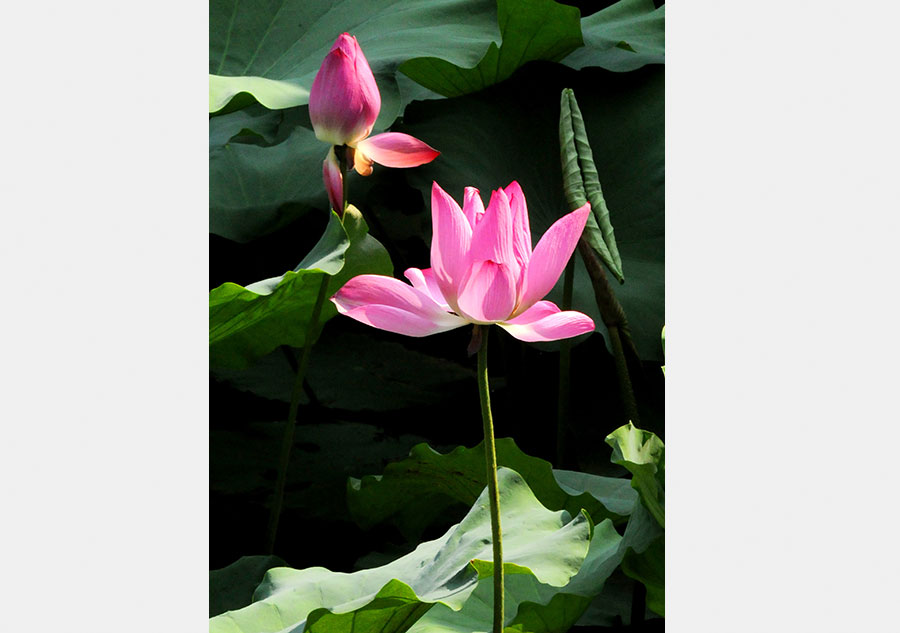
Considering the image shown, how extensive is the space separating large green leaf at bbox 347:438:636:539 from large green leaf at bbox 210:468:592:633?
10 centimetres

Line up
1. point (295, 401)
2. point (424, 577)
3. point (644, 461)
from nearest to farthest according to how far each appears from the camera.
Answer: point (424, 577) < point (644, 461) < point (295, 401)

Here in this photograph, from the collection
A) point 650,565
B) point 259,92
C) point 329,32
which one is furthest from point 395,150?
point 650,565

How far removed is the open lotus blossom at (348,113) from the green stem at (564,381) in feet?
0.73

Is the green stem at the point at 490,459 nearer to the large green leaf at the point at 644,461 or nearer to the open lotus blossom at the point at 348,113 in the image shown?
the large green leaf at the point at 644,461

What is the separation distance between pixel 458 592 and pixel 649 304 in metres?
0.45

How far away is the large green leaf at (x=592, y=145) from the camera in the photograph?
1008 mm

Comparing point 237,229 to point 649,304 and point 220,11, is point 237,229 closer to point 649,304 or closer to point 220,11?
point 220,11

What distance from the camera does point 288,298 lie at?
0.88m

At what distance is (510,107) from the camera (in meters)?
1.12

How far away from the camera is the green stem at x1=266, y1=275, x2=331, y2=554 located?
3.02ft

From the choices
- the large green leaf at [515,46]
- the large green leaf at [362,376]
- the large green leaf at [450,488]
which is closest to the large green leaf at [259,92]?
the large green leaf at [515,46]

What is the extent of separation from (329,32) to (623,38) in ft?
1.17

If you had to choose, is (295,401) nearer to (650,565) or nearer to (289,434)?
(289,434)
